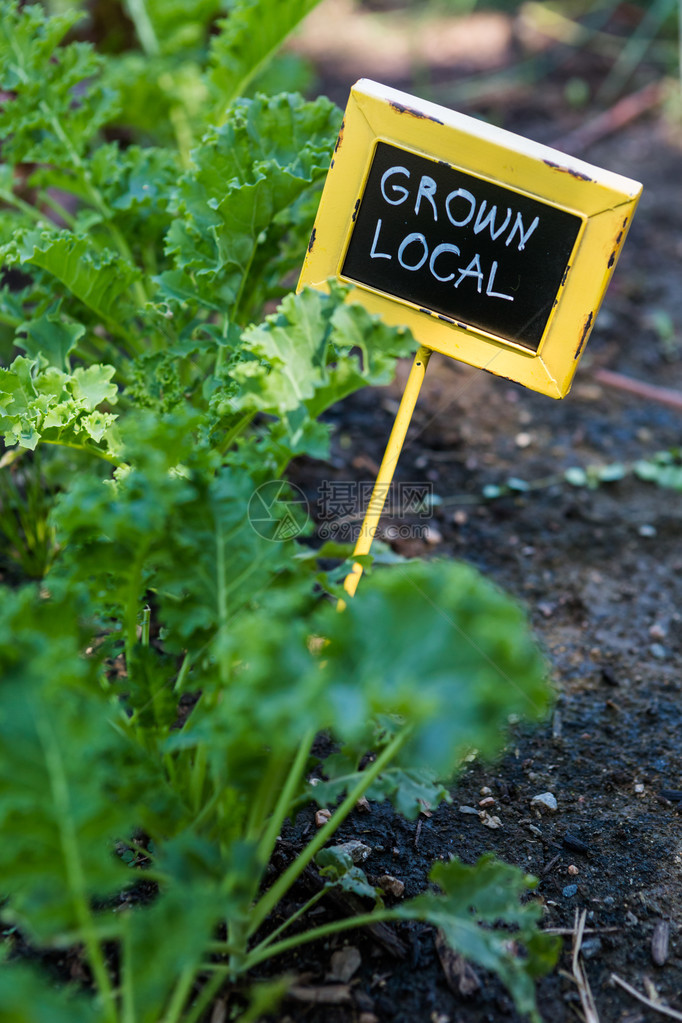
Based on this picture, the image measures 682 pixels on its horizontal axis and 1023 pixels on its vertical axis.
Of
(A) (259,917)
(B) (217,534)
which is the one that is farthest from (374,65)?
(A) (259,917)

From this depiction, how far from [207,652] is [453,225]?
0.89 m

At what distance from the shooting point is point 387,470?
1573mm

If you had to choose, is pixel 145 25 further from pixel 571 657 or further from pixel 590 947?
pixel 590 947

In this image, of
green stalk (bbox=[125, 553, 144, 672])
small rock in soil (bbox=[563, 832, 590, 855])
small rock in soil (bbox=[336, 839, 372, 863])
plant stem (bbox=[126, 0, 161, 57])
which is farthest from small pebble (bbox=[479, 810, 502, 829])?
plant stem (bbox=[126, 0, 161, 57])

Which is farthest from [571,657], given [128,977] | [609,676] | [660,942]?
[128,977]

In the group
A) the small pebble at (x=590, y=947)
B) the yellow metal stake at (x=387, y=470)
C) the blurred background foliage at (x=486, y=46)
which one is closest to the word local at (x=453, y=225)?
the yellow metal stake at (x=387, y=470)

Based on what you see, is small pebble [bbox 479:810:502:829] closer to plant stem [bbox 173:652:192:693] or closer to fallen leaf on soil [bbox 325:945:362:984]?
fallen leaf on soil [bbox 325:945:362:984]

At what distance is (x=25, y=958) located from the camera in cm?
129

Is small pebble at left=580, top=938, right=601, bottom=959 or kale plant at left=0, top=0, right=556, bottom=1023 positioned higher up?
kale plant at left=0, top=0, right=556, bottom=1023

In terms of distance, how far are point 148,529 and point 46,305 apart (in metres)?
1.08

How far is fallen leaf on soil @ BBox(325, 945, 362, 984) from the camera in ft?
4.17

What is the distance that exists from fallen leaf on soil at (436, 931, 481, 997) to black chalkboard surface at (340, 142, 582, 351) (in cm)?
105

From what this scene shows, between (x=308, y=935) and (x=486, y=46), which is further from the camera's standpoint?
(x=486, y=46)

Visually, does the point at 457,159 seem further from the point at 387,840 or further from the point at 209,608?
the point at 387,840
